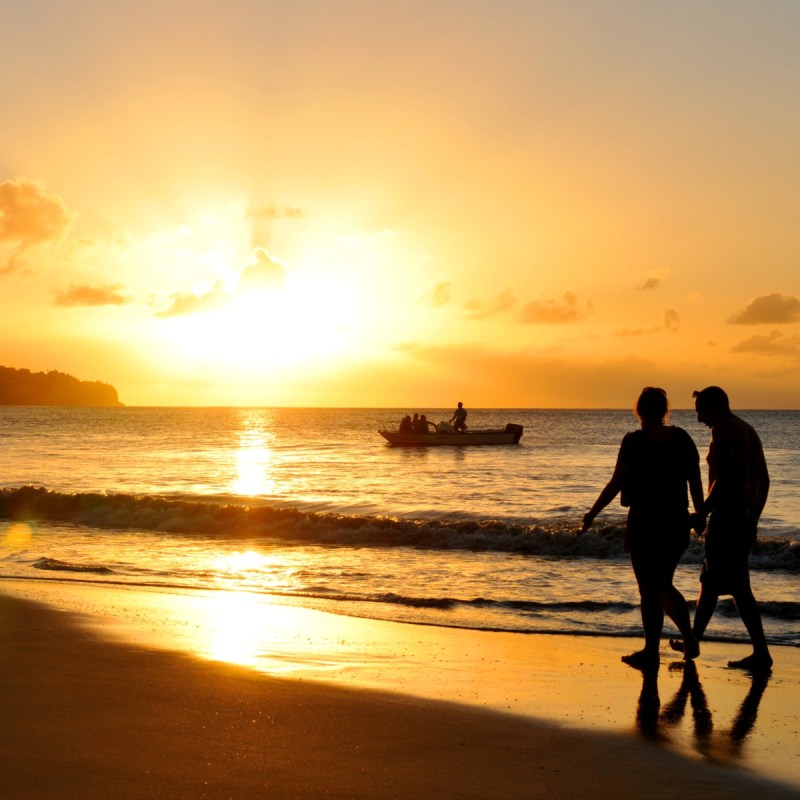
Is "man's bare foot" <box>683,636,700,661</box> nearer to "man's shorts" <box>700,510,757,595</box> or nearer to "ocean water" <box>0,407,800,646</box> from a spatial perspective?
"man's shorts" <box>700,510,757,595</box>

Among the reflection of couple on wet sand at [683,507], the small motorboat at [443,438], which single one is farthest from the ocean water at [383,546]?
the small motorboat at [443,438]

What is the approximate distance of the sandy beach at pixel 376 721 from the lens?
4277 mm

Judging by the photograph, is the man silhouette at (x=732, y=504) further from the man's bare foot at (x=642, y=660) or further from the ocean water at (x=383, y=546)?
the ocean water at (x=383, y=546)

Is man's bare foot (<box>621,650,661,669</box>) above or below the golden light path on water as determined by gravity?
above

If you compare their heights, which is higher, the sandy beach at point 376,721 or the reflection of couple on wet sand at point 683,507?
the reflection of couple on wet sand at point 683,507

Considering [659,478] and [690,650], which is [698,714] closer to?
[690,650]

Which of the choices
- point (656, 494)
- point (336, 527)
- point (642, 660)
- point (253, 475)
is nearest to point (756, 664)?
point (642, 660)

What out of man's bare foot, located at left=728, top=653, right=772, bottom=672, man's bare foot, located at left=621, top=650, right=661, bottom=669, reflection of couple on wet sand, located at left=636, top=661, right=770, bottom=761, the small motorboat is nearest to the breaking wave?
man's bare foot, located at left=728, top=653, right=772, bottom=672

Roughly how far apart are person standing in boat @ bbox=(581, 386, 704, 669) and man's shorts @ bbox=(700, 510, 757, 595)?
1.06 ft

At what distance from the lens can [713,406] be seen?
23.1ft

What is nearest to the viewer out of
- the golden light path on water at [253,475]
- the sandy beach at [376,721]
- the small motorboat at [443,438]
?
the sandy beach at [376,721]

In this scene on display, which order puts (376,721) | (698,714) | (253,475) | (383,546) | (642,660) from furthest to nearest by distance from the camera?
(253,475), (383,546), (642,660), (698,714), (376,721)

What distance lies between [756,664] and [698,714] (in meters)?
1.57

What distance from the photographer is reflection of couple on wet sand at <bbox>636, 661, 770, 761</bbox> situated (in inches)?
202
